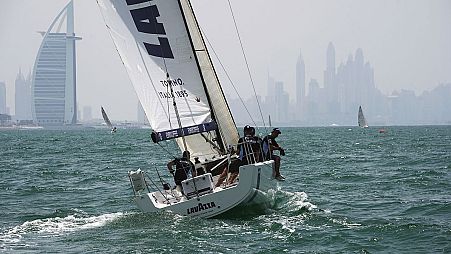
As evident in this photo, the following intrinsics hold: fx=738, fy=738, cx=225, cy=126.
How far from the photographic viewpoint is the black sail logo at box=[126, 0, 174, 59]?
57.7 ft

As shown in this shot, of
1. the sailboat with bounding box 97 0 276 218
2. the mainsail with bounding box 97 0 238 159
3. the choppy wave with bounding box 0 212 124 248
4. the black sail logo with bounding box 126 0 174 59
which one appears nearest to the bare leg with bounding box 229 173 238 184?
the sailboat with bounding box 97 0 276 218

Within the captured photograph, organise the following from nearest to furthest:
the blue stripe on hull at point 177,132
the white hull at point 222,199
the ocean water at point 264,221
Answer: the ocean water at point 264,221, the white hull at point 222,199, the blue stripe on hull at point 177,132

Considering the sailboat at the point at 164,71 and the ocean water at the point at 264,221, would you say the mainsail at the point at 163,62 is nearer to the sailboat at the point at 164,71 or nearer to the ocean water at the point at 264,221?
the sailboat at the point at 164,71

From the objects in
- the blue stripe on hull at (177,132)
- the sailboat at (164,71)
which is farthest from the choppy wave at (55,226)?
the blue stripe on hull at (177,132)

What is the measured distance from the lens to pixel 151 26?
57.9 ft

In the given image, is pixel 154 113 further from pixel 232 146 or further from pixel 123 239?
pixel 123 239

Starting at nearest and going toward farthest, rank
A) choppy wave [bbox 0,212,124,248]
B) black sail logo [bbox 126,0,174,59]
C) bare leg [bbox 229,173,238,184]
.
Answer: choppy wave [bbox 0,212,124,248]
bare leg [bbox 229,173,238,184]
black sail logo [bbox 126,0,174,59]

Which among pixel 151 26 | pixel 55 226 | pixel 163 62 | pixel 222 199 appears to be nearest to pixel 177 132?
pixel 163 62

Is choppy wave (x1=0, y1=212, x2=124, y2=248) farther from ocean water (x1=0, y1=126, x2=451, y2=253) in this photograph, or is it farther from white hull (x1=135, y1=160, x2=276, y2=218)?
white hull (x1=135, y1=160, x2=276, y2=218)

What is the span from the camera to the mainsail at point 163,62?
57.4 feet

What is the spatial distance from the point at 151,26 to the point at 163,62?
90 cm

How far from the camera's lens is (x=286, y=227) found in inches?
596

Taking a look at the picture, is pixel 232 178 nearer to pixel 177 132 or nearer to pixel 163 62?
pixel 177 132

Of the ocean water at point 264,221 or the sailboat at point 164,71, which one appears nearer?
the ocean water at point 264,221
